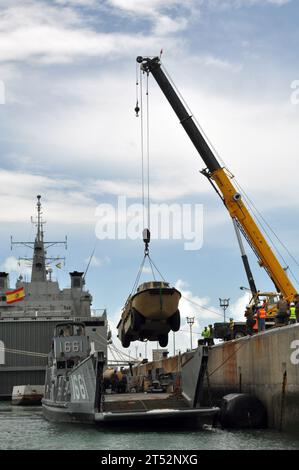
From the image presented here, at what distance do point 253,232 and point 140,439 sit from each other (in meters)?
15.8

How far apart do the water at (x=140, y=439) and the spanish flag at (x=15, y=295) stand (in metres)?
33.6

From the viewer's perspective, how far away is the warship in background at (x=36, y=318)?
167 ft

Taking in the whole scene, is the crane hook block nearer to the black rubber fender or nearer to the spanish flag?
the black rubber fender

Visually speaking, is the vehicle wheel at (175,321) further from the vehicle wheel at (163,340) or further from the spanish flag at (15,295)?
the spanish flag at (15,295)

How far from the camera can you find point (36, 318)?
52375 millimetres

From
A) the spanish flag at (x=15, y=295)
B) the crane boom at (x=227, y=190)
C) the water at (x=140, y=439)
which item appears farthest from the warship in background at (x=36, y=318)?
the water at (x=140, y=439)

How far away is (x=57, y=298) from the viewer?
60500mm

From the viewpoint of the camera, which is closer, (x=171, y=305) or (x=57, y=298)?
(x=171, y=305)

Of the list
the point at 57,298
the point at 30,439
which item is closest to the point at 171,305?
the point at 30,439

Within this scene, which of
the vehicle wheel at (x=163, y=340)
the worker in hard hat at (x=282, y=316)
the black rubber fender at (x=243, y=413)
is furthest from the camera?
the vehicle wheel at (x=163, y=340)
